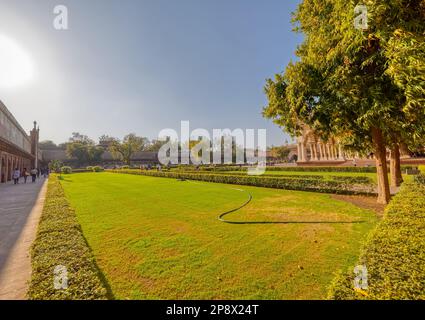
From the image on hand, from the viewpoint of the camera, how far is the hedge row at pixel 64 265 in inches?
105

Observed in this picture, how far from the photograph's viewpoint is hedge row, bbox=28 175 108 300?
2678 millimetres

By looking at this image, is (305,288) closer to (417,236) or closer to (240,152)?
(417,236)

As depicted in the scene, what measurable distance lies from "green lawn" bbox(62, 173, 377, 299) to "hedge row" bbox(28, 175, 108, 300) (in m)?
0.58

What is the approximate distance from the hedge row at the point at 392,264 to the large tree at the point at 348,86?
3.75 metres

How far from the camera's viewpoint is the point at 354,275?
236cm

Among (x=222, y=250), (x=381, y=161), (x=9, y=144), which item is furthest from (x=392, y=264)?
(x=9, y=144)

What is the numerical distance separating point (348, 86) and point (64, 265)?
9272mm

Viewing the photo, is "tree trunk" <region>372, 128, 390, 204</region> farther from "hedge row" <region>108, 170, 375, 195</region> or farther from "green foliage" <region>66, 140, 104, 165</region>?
"green foliage" <region>66, 140, 104, 165</region>
